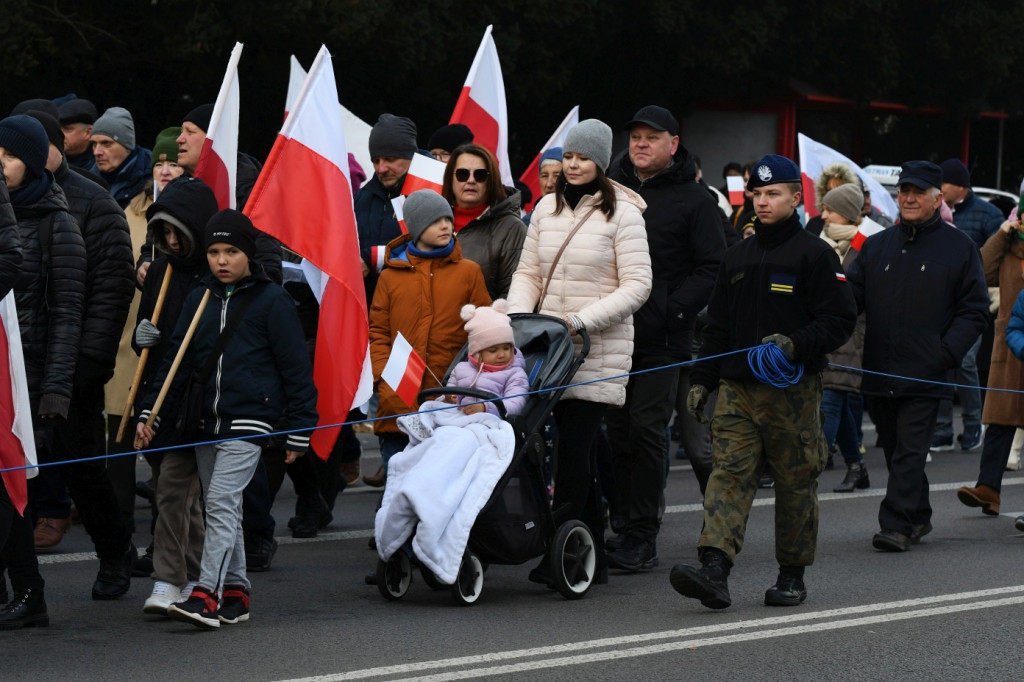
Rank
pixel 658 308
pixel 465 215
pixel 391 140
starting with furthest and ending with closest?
pixel 391 140
pixel 465 215
pixel 658 308

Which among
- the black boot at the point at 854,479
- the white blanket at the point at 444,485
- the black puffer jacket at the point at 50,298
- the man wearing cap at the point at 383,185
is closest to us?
the white blanket at the point at 444,485

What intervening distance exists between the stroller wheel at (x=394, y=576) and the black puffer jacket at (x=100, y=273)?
1579 millimetres

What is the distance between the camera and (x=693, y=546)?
899cm

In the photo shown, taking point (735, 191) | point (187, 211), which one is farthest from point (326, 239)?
point (735, 191)

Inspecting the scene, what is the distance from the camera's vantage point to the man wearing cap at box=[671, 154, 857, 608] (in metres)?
7.26

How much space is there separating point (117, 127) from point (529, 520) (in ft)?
12.9

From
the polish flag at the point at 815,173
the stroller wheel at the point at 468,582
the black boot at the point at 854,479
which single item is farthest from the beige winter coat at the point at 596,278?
the polish flag at the point at 815,173

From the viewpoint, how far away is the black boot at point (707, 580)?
7031 mm

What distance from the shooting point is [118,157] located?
9.95 m

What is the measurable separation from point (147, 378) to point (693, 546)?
9.96ft

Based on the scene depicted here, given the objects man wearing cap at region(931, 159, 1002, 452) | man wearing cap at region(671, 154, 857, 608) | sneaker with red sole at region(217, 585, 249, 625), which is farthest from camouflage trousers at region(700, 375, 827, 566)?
man wearing cap at region(931, 159, 1002, 452)

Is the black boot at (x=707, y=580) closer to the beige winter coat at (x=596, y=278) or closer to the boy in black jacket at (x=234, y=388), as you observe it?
the beige winter coat at (x=596, y=278)

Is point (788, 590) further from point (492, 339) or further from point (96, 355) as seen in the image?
point (96, 355)

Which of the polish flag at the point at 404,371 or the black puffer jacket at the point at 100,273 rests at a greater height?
the black puffer jacket at the point at 100,273
